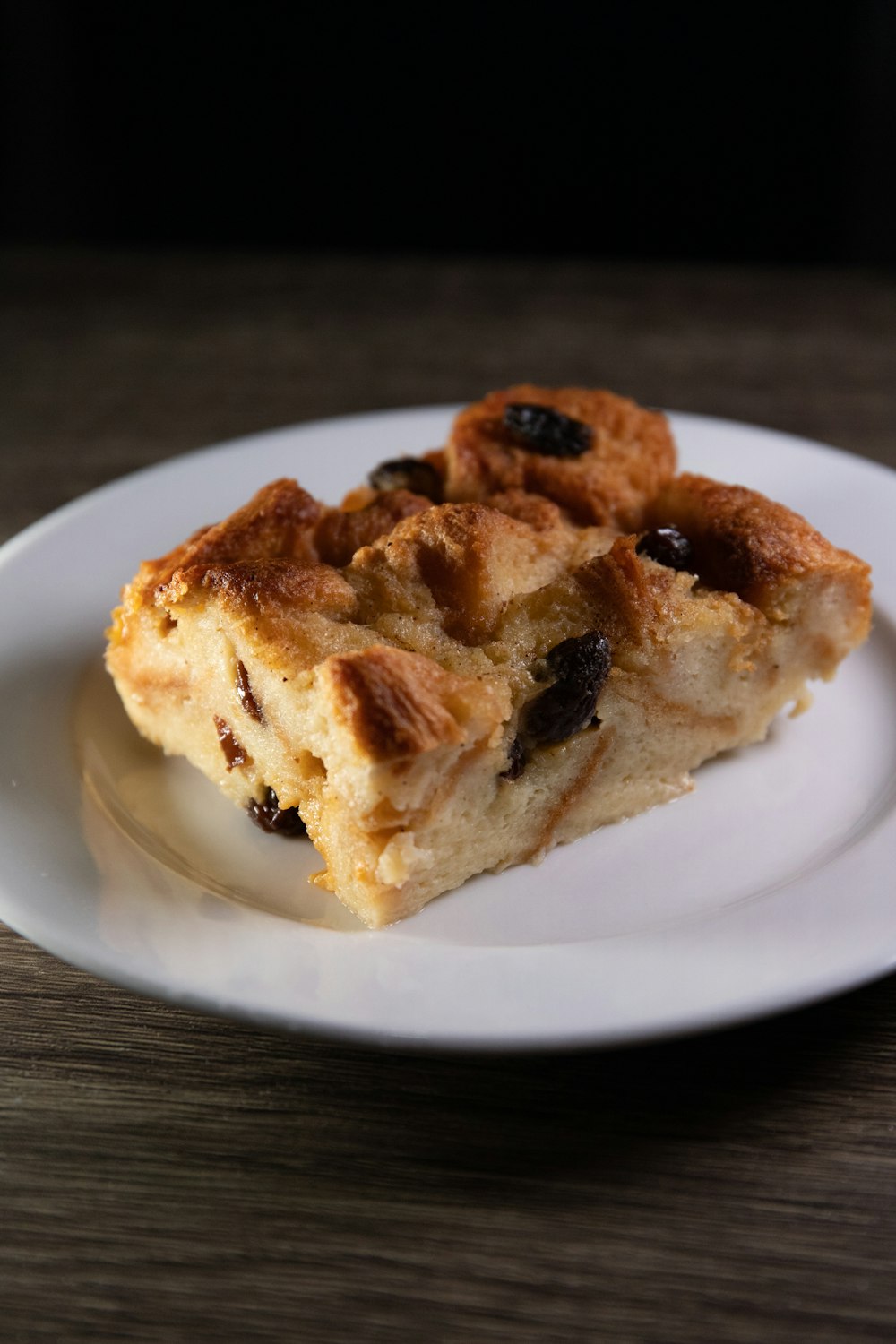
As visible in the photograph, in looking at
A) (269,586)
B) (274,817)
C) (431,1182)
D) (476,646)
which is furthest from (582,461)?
(431,1182)

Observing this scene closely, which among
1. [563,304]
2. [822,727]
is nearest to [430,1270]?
[822,727]

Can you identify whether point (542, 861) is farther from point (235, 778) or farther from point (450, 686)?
point (235, 778)

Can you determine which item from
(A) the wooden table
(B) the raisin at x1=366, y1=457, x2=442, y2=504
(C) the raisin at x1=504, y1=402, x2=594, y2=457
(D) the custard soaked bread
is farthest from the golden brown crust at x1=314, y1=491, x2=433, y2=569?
(A) the wooden table

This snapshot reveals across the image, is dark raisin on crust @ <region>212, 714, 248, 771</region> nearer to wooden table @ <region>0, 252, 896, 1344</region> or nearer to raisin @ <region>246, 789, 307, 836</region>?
raisin @ <region>246, 789, 307, 836</region>

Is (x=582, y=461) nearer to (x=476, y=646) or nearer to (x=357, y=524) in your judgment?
(x=357, y=524)

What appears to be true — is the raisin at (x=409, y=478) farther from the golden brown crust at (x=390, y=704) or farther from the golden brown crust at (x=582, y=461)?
the golden brown crust at (x=390, y=704)

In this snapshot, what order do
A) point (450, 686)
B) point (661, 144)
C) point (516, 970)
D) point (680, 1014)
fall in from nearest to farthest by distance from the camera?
point (680, 1014) → point (516, 970) → point (450, 686) → point (661, 144)

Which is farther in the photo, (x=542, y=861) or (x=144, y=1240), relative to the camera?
(x=542, y=861)
